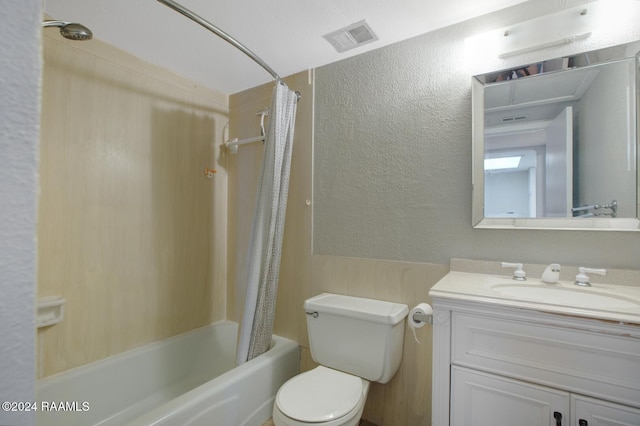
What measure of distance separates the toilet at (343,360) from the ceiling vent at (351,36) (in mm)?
1412

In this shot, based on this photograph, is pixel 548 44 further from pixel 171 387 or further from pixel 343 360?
pixel 171 387

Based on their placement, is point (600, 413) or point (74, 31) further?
point (74, 31)

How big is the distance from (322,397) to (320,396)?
0.01m

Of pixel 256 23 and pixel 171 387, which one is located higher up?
pixel 256 23

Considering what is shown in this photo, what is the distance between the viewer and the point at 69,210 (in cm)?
159

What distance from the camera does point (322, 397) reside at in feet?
4.36

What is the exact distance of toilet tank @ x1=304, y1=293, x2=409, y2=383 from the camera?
1.45 m

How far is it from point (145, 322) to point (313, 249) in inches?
44.0

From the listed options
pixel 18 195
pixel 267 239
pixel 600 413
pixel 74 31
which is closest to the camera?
pixel 18 195

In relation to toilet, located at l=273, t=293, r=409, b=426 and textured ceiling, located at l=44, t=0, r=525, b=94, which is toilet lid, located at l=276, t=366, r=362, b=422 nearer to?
toilet, located at l=273, t=293, r=409, b=426

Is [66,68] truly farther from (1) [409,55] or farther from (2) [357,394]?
(2) [357,394]

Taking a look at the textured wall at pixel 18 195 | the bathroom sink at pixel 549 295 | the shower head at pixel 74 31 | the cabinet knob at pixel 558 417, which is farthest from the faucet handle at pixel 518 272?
the shower head at pixel 74 31

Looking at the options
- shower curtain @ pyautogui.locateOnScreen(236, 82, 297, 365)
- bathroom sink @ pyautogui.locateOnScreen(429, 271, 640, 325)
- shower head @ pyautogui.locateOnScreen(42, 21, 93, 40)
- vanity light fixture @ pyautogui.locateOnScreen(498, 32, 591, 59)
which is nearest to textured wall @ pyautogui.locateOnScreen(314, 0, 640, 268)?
vanity light fixture @ pyautogui.locateOnScreen(498, 32, 591, 59)

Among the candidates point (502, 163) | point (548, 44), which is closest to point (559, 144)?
point (502, 163)
